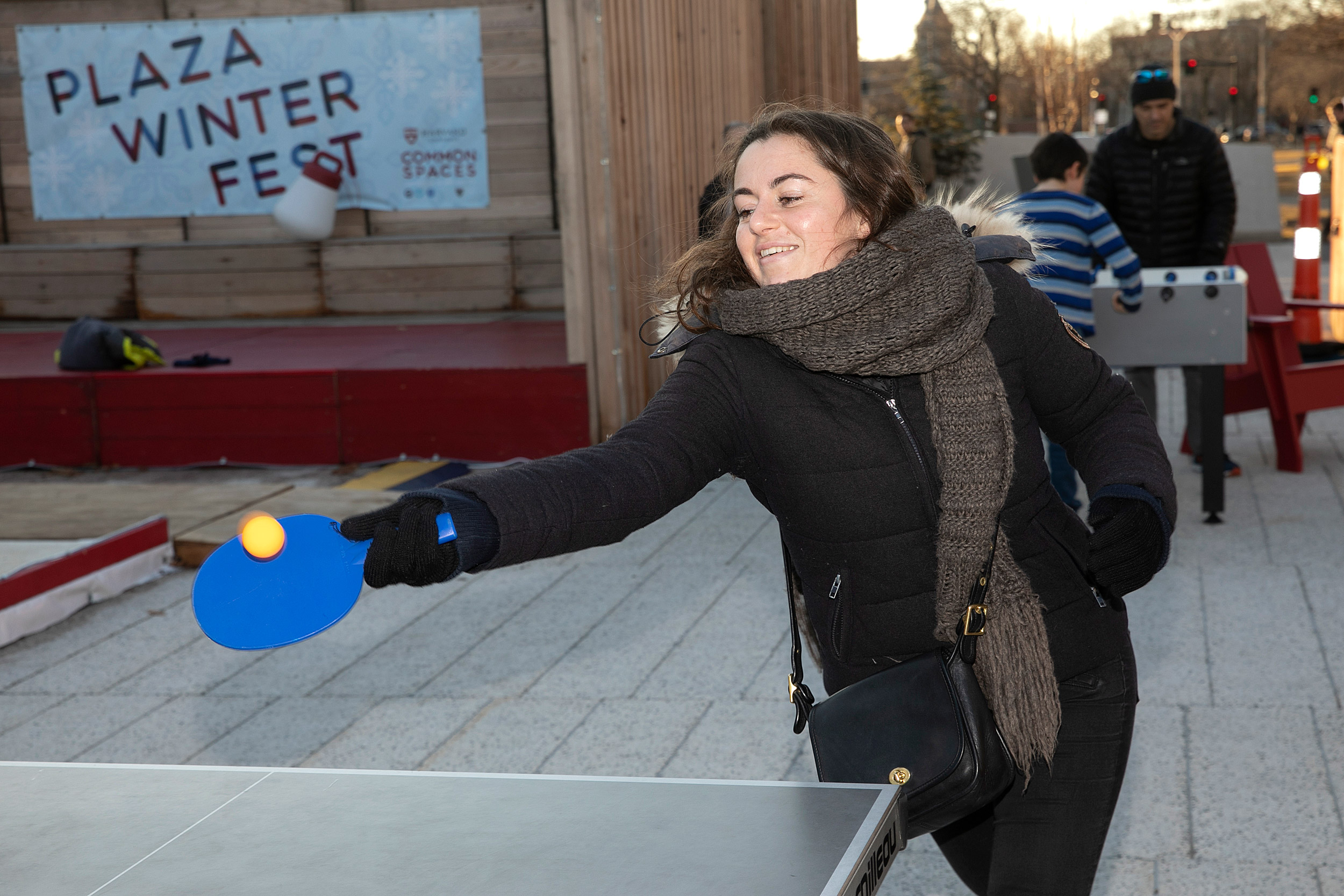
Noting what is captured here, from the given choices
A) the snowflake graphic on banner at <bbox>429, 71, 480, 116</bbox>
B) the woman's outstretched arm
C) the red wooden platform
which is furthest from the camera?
the snowflake graphic on banner at <bbox>429, 71, 480, 116</bbox>

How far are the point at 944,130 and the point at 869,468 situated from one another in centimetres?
2557

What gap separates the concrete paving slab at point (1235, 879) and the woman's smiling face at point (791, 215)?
171 centimetres

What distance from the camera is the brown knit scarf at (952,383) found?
6.06ft

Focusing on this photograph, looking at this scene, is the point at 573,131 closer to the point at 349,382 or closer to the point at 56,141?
the point at 349,382

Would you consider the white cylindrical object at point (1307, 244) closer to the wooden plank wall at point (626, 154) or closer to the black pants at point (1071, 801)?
the wooden plank wall at point (626, 154)

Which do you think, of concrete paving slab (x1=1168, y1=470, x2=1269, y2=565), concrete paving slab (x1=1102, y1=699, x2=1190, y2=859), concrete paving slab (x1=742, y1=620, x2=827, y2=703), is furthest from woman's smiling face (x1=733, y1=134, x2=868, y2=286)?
concrete paving slab (x1=1168, y1=470, x2=1269, y2=565)

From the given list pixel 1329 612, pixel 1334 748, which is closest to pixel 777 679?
pixel 1334 748

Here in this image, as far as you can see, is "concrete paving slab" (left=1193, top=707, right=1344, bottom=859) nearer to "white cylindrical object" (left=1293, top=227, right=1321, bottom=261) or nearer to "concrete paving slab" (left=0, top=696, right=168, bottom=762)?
"concrete paving slab" (left=0, top=696, right=168, bottom=762)

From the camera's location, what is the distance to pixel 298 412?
7555 millimetres

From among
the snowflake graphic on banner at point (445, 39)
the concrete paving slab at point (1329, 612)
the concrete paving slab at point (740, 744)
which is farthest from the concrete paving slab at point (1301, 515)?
the snowflake graphic on banner at point (445, 39)

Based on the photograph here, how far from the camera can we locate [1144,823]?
3.13 metres

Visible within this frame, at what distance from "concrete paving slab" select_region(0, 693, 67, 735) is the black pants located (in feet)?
10.8

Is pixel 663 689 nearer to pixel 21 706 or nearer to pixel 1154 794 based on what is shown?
pixel 1154 794

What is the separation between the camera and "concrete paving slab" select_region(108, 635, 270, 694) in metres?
4.40
